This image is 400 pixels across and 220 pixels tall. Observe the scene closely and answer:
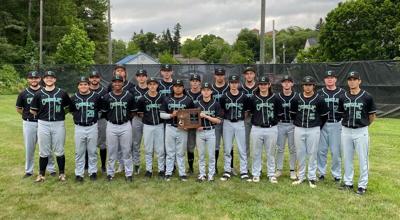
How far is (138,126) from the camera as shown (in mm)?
7285

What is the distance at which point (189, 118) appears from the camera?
21.9 feet

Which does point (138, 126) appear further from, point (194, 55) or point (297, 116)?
point (194, 55)

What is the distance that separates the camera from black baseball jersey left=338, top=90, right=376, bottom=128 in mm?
6115

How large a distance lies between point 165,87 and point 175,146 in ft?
3.54

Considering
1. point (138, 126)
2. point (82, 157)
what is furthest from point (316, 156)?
point (82, 157)

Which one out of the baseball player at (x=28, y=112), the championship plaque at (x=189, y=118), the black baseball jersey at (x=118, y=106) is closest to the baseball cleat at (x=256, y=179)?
the championship plaque at (x=189, y=118)

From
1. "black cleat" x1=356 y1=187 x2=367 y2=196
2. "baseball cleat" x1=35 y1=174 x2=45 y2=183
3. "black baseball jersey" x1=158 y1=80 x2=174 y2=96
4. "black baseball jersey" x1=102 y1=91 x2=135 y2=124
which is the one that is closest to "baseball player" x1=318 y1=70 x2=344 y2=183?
"black cleat" x1=356 y1=187 x2=367 y2=196

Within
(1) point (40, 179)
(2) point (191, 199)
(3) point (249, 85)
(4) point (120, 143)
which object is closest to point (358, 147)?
(3) point (249, 85)

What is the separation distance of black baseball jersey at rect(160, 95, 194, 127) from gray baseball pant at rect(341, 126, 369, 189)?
235 centimetres

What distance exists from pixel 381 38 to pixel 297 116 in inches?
1220

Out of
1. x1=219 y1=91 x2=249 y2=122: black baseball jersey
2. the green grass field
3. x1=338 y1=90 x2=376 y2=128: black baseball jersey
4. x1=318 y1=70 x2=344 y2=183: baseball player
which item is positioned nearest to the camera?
the green grass field

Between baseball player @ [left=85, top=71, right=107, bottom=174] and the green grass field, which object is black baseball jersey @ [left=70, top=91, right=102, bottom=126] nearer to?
baseball player @ [left=85, top=71, right=107, bottom=174]

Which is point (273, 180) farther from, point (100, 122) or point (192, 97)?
point (100, 122)

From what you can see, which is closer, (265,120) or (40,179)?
(265,120)
